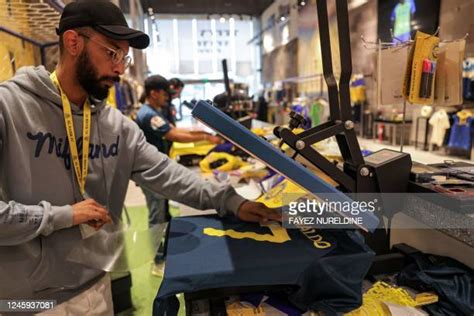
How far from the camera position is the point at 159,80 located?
2830mm

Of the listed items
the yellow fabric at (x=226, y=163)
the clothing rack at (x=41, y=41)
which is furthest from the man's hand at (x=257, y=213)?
the yellow fabric at (x=226, y=163)

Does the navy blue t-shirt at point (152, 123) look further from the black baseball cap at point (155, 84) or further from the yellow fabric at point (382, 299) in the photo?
the yellow fabric at point (382, 299)

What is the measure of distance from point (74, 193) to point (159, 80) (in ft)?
6.05

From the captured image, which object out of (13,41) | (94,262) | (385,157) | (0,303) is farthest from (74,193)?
(13,41)

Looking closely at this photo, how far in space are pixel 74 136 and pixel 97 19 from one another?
360mm

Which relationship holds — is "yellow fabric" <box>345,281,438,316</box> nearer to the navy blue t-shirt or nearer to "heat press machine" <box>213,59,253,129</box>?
the navy blue t-shirt

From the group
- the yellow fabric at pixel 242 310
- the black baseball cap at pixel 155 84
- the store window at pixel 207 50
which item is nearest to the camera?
the yellow fabric at pixel 242 310

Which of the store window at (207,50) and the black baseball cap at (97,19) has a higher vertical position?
the store window at (207,50)

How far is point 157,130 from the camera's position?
8.80 feet

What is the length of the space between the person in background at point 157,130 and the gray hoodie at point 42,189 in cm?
143

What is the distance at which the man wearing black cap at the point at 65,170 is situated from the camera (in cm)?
101

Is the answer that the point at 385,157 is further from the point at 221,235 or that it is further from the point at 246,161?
the point at 246,161

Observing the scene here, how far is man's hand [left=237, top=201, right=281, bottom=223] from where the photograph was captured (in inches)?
42.5

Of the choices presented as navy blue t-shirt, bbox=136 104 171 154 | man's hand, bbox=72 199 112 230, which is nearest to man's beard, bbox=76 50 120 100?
man's hand, bbox=72 199 112 230
